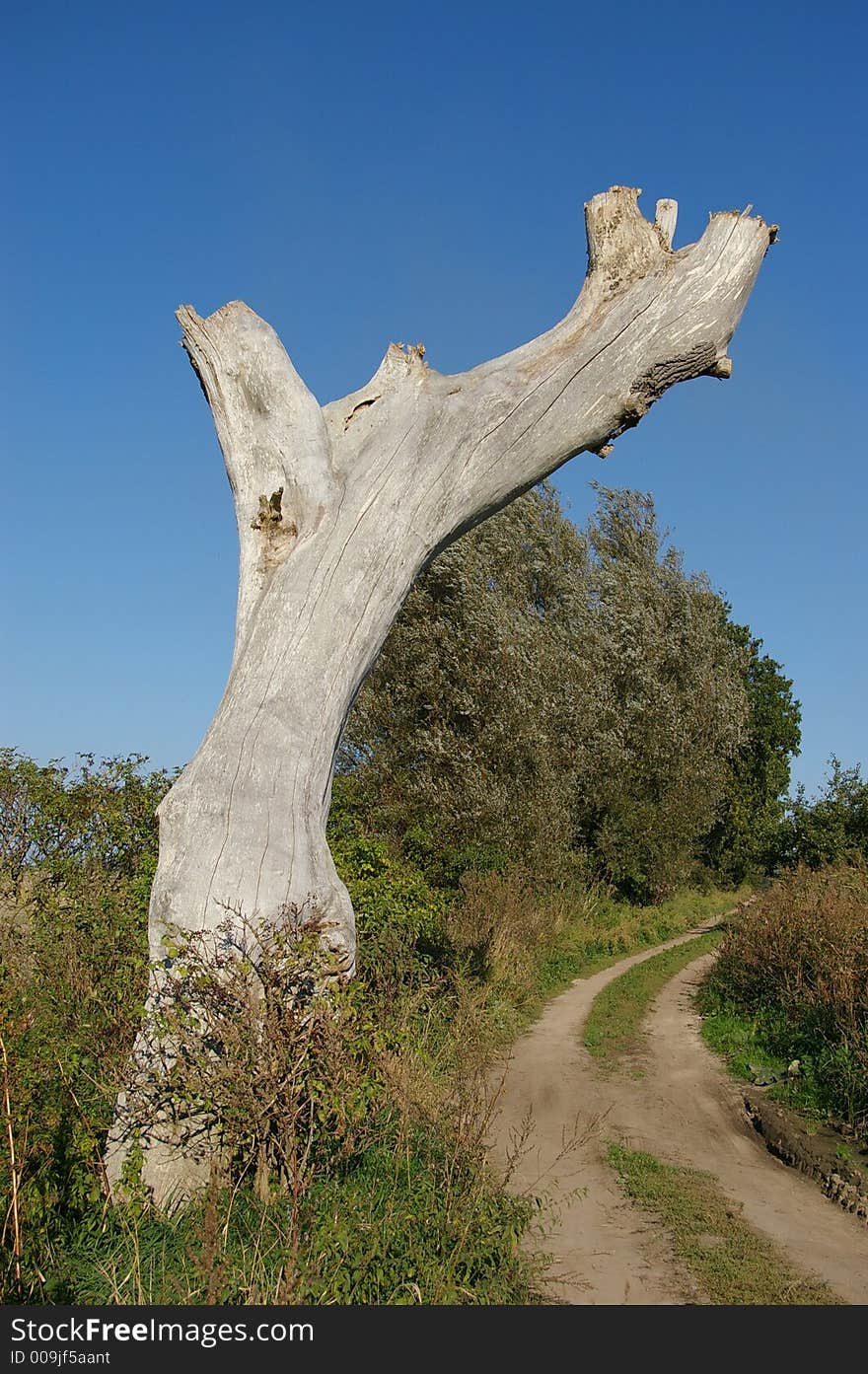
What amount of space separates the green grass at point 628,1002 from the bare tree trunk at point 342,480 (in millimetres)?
5796

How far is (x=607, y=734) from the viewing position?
69.2 feet

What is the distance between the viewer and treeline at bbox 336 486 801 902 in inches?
669

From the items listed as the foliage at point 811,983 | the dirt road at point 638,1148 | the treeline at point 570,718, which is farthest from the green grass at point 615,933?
the dirt road at point 638,1148

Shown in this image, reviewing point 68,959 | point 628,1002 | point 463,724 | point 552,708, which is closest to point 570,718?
point 552,708

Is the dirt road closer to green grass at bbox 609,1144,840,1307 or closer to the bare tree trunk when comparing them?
green grass at bbox 609,1144,840,1307

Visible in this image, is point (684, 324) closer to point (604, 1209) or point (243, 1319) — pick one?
point (604, 1209)

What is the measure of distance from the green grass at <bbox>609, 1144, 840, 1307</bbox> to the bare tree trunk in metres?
2.51

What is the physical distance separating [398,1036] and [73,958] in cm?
279

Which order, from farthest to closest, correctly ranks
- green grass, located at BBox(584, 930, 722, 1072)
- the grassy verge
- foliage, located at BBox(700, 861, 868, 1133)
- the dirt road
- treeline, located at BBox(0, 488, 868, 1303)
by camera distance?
the grassy verge
green grass, located at BBox(584, 930, 722, 1072)
foliage, located at BBox(700, 861, 868, 1133)
the dirt road
treeline, located at BBox(0, 488, 868, 1303)

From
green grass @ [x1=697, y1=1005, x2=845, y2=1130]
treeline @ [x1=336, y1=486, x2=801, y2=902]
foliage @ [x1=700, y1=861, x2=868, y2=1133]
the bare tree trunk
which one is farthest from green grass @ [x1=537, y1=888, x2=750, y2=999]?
the bare tree trunk

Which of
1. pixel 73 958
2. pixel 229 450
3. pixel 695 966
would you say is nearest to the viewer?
pixel 229 450

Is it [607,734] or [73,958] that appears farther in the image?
[607,734]

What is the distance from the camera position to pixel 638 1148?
24.4ft

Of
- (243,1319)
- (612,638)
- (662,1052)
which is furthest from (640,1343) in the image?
(612,638)
